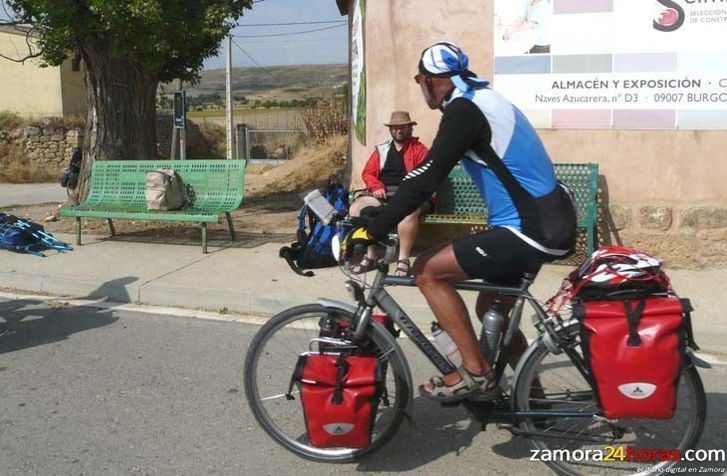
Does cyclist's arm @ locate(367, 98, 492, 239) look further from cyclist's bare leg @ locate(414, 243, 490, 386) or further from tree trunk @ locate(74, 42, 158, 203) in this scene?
tree trunk @ locate(74, 42, 158, 203)

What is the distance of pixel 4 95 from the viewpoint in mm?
29797

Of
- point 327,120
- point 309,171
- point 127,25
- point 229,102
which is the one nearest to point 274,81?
point 229,102

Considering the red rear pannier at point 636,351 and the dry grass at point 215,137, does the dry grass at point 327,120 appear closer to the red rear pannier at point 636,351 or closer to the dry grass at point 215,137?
the red rear pannier at point 636,351

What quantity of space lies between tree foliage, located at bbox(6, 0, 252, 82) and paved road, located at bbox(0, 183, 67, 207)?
5879mm

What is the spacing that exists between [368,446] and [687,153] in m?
5.16

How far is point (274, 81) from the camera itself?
103250mm

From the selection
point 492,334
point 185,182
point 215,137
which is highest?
point 215,137

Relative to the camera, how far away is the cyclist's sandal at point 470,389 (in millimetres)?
3264

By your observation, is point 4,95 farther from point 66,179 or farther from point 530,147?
point 530,147

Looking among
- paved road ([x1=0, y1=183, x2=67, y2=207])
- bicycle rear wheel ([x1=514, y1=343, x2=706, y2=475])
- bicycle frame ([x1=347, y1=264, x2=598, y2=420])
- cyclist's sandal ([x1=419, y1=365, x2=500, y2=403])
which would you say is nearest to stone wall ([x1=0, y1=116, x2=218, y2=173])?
paved road ([x1=0, y1=183, x2=67, y2=207])

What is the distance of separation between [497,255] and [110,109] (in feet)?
28.4

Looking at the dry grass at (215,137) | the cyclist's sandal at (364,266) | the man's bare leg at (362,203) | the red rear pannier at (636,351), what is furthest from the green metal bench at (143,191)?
the dry grass at (215,137)

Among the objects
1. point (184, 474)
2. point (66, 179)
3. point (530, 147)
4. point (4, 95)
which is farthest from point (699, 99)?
point (4, 95)

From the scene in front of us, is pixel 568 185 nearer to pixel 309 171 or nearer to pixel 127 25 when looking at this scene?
pixel 127 25
